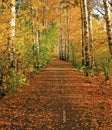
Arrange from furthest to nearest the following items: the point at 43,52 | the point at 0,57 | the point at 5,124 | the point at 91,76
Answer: the point at 43,52 → the point at 91,76 → the point at 0,57 → the point at 5,124

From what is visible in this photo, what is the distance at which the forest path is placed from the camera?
874cm

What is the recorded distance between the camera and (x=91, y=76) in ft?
70.9

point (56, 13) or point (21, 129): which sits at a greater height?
point (56, 13)

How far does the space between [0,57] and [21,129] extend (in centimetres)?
419

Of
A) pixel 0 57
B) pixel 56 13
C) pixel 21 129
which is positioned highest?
pixel 56 13

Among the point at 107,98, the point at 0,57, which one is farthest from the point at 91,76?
the point at 0,57

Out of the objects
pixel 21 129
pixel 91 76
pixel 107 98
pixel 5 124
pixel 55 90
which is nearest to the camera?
pixel 21 129

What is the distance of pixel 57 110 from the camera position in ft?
34.9

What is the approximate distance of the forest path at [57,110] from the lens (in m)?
8.74

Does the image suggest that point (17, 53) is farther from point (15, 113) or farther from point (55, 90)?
point (15, 113)

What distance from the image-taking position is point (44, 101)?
1229 cm

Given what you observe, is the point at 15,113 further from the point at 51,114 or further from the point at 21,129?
the point at 21,129

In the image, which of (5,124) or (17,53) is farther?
(17,53)

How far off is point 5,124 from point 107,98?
18.0 ft
